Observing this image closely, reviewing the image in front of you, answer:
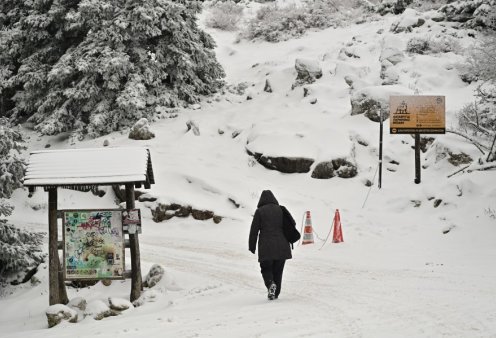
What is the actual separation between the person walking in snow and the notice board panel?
8.43 feet

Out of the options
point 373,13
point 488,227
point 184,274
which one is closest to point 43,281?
point 184,274

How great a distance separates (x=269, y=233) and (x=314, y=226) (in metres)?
7.15

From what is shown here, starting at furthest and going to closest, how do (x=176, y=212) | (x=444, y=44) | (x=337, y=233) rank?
(x=444, y=44) < (x=176, y=212) < (x=337, y=233)

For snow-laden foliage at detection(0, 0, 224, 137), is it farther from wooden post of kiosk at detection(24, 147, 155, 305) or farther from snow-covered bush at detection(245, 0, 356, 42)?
wooden post of kiosk at detection(24, 147, 155, 305)

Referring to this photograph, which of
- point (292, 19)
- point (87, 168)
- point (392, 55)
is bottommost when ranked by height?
point (87, 168)

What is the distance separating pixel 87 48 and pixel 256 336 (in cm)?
1908

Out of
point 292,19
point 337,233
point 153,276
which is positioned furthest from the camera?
point 292,19

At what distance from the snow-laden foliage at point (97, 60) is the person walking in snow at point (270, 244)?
14415mm

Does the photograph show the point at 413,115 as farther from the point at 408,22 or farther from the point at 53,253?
the point at 408,22

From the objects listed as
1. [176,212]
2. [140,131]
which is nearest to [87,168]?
[176,212]

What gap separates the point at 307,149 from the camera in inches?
739

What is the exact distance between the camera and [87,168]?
28.9ft

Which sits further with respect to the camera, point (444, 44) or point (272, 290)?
point (444, 44)

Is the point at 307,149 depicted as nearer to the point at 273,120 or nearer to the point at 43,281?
the point at 273,120
